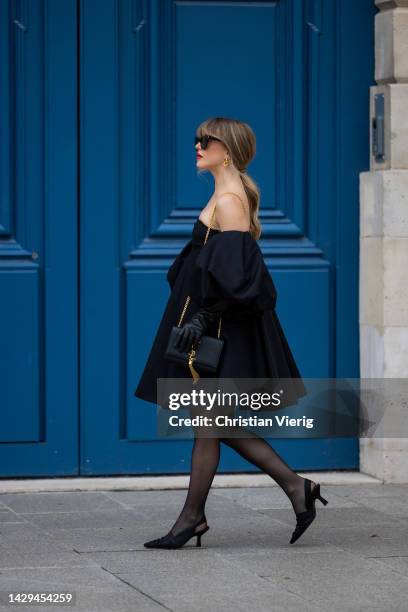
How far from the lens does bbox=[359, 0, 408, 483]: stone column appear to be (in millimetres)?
7836

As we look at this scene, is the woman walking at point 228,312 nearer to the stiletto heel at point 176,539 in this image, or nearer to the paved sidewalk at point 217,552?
the stiletto heel at point 176,539

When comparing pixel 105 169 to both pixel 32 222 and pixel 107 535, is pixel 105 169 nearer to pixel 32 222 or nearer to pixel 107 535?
pixel 32 222

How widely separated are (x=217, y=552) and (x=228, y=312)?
39.9 inches

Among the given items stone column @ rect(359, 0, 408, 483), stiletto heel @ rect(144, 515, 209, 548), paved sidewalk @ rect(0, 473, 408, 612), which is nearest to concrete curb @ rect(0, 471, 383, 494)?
paved sidewalk @ rect(0, 473, 408, 612)

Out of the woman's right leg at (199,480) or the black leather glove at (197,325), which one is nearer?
the black leather glove at (197,325)

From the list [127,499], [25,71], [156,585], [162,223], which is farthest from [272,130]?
[156,585]

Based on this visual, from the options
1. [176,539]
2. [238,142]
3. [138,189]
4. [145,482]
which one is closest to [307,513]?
[176,539]

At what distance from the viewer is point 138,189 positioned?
312 inches

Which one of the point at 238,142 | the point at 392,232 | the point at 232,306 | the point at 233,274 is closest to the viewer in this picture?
the point at 233,274

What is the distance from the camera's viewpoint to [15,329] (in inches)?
308

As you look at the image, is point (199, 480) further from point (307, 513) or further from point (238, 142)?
point (238, 142)

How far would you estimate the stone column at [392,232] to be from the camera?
784 cm

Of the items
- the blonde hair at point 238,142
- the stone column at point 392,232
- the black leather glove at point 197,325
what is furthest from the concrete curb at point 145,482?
the blonde hair at point 238,142

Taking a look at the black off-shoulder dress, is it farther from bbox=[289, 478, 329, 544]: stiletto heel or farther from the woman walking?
bbox=[289, 478, 329, 544]: stiletto heel
